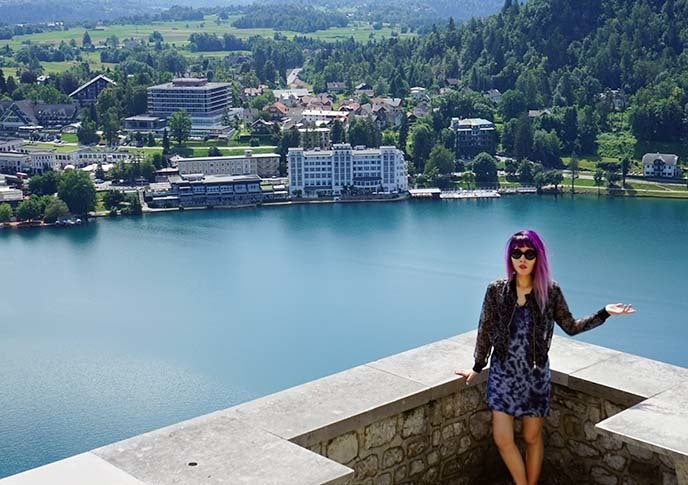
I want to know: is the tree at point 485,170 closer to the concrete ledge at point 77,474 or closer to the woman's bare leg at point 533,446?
the woman's bare leg at point 533,446

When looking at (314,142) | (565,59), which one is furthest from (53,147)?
(565,59)

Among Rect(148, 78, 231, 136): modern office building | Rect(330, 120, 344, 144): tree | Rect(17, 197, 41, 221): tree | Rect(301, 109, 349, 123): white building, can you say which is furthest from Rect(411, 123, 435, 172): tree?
Rect(17, 197, 41, 221): tree

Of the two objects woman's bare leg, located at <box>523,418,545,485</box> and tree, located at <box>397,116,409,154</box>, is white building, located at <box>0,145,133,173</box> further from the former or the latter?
woman's bare leg, located at <box>523,418,545,485</box>

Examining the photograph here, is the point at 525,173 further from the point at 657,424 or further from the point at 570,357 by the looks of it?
the point at 657,424

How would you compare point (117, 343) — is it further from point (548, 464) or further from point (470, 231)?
point (548, 464)

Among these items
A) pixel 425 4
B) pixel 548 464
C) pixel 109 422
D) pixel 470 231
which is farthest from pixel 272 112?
pixel 425 4

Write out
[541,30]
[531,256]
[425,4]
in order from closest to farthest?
[531,256] < [541,30] < [425,4]

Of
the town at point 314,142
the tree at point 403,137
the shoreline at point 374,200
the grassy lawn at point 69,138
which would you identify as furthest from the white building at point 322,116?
the grassy lawn at point 69,138

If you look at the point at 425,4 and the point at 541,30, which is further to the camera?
the point at 425,4

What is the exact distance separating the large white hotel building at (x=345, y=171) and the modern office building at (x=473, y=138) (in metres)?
2.87

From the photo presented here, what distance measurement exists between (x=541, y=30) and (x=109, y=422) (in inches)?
1008

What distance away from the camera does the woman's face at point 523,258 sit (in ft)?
4.92

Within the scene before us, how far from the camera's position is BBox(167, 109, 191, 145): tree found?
27.2 m

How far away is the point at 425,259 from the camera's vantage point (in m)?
16.6
